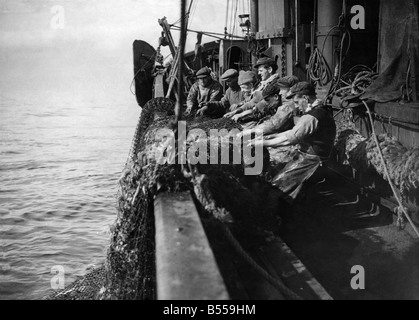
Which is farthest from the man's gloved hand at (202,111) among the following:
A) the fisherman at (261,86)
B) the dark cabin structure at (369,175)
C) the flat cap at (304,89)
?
the flat cap at (304,89)

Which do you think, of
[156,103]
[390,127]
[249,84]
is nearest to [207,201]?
[390,127]

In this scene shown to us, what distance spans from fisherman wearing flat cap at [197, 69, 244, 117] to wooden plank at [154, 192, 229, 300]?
6.46 meters

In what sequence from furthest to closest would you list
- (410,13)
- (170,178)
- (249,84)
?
(249,84)
(410,13)
(170,178)

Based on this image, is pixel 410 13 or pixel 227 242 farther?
pixel 410 13

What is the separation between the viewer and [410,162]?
518 cm

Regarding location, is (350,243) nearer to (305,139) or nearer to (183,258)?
(305,139)

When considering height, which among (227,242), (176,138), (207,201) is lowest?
(227,242)

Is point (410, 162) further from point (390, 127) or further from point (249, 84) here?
point (249, 84)

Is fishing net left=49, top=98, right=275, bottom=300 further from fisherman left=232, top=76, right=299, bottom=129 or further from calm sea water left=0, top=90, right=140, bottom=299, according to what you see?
calm sea water left=0, top=90, right=140, bottom=299

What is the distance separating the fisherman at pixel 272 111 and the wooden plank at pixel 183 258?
3064 mm

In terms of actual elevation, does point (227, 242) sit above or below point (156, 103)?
below

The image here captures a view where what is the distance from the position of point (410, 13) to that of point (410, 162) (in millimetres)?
2803

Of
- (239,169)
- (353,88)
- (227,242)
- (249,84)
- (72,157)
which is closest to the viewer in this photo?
(227,242)

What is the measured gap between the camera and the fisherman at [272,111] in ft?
20.4
